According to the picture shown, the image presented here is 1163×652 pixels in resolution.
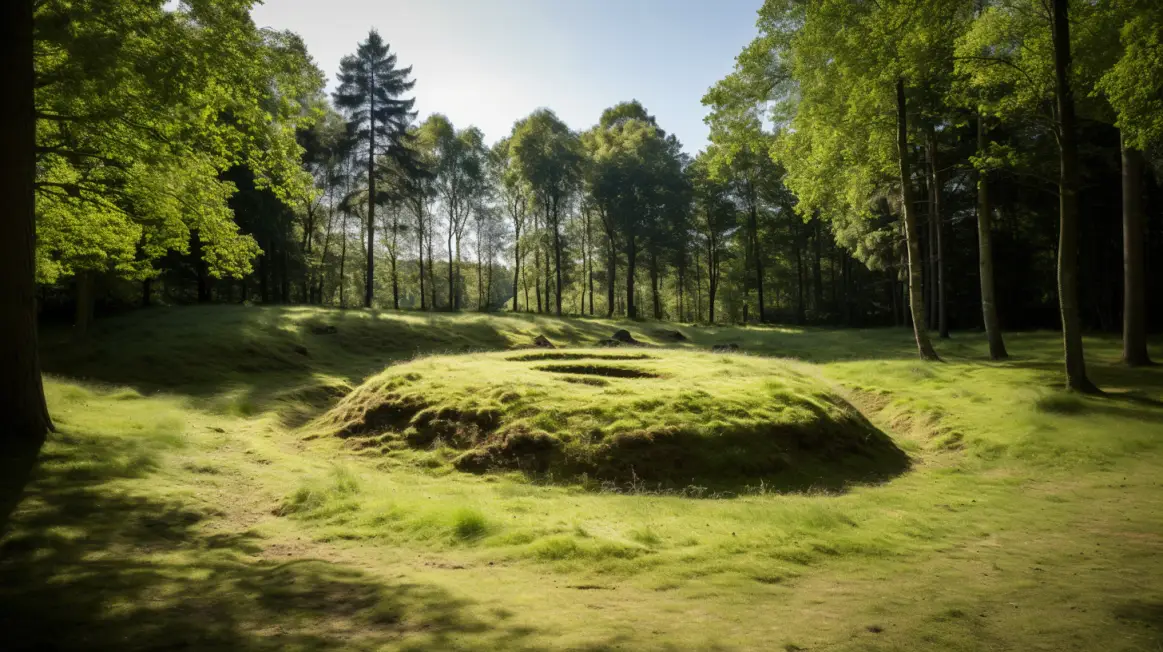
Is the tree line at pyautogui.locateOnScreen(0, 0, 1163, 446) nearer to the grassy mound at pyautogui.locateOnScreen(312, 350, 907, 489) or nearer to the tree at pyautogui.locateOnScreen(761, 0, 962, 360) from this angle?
the tree at pyautogui.locateOnScreen(761, 0, 962, 360)

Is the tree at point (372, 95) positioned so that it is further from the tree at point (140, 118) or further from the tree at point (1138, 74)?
the tree at point (1138, 74)

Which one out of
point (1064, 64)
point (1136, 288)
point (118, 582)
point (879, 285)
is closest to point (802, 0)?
point (1064, 64)

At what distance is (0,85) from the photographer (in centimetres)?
822

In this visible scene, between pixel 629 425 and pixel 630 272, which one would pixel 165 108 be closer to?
pixel 629 425

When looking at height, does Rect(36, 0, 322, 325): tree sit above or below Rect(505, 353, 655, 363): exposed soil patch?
above

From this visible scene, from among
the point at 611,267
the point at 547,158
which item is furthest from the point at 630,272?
the point at 547,158

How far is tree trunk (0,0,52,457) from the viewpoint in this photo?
327 inches

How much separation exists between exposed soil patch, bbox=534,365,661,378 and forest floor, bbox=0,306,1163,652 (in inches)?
212

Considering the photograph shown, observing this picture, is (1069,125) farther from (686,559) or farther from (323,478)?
(323,478)

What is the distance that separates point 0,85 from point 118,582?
7747 millimetres

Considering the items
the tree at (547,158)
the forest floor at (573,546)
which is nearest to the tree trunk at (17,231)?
the forest floor at (573,546)

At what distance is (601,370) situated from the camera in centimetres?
1614

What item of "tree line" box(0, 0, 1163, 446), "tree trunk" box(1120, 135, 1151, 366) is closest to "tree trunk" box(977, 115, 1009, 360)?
"tree line" box(0, 0, 1163, 446)

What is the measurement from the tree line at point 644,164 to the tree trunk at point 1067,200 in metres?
0.05
